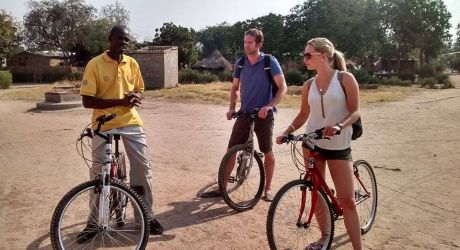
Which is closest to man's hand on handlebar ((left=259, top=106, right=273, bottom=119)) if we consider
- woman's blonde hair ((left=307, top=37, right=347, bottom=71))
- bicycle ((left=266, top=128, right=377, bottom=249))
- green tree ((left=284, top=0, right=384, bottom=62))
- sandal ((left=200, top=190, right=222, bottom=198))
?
bicycle ((left=266, top=128, right=377, bottom=249))

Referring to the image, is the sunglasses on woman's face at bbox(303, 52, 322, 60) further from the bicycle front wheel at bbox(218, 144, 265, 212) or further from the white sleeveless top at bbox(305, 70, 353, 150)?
the bicycle front wheel at bbox(218, 144, 265, 212)

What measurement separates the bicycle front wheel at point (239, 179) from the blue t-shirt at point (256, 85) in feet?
1.69

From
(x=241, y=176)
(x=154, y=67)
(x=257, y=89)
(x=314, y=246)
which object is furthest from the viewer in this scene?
(x=154, y=67)

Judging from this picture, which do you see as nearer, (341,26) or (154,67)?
(154,67)

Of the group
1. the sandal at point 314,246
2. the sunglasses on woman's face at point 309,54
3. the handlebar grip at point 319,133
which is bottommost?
the sandal at point 314,246

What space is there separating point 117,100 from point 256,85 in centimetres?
180

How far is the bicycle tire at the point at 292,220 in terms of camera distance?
3.43 metres

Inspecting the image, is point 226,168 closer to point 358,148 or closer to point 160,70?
point 358,148

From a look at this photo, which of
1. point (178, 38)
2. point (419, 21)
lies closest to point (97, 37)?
point (178, 38)

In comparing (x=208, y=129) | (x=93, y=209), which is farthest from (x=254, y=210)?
(x=208, y=129)

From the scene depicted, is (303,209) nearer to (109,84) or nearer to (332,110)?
(332,110)

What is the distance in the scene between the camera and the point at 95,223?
377cm

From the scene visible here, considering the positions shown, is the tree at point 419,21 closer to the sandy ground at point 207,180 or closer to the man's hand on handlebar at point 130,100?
the sandy ground at point 207,180

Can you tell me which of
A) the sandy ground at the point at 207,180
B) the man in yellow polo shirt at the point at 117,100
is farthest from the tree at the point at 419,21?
the man in yellow polo shirt at the point at 117,100
